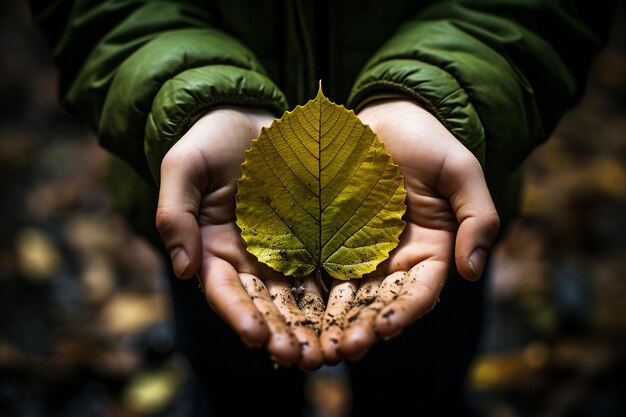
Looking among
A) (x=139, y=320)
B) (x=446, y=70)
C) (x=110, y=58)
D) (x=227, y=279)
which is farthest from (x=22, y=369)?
(x=446, y=70)

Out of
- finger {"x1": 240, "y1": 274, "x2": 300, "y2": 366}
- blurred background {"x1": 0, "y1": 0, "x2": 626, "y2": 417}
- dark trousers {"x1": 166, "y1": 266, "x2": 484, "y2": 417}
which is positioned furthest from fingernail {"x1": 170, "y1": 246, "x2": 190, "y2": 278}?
blurred background {"x1": 0, "y1": 0, "x2": 626, "y2": 417}

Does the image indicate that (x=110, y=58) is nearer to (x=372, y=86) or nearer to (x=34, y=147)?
(x=372, y=86)

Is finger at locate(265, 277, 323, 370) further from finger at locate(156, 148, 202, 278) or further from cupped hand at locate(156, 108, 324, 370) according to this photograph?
finger at locate(156, 148, 202, 278)

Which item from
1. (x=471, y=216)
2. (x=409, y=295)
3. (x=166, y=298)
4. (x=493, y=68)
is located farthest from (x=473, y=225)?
(x=166, y=298)

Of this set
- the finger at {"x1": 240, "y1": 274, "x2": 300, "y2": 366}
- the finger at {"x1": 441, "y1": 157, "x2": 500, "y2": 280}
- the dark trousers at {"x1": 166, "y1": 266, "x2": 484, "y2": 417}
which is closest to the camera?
the finger at {"x1": 240, "y1": 274, "x2": 300, "y2": 366}

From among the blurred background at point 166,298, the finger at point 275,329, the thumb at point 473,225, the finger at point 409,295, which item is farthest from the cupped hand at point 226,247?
the blurred background at point 166,298

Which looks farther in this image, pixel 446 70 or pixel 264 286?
pixel 446 70

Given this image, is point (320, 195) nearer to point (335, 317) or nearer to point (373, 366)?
point (335, 317)
